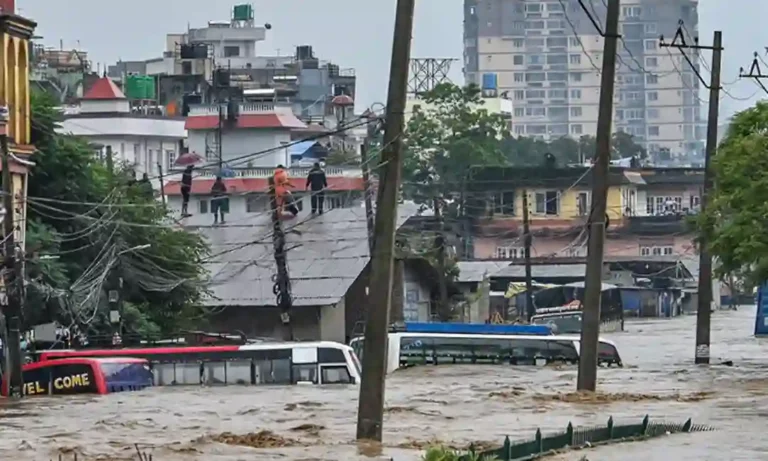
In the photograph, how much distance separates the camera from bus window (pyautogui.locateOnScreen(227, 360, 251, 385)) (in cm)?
4784

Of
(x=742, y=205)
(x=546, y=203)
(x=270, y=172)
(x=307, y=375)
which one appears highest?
(x=270, y=172)

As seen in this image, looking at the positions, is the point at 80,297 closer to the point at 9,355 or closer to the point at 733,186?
the point at 9,355

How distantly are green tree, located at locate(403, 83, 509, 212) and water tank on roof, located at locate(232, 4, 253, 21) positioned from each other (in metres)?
19.5

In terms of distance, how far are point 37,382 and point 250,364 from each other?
5.54 m

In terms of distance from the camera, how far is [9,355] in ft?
145

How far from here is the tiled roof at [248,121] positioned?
92125 millimetres

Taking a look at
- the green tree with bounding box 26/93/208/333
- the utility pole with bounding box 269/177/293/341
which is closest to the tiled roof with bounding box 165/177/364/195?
the green tree with bounding box 26/93/208/333

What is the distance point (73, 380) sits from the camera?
44.7 meters

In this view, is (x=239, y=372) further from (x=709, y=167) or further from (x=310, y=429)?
(x=310, y=429)

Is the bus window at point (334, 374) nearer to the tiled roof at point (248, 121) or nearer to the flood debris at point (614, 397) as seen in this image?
the flood debris at point (614, 397)

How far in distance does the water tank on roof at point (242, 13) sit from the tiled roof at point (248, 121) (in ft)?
132

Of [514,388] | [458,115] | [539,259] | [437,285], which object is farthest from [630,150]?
[514,388]

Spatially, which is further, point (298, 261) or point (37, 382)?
point (298, 261)

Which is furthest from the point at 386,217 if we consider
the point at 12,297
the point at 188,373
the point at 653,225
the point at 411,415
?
the point at 653,225
